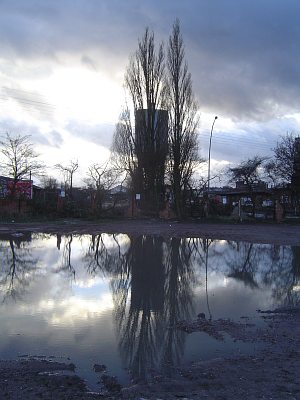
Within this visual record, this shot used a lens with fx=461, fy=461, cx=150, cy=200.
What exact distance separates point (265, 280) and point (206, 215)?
115 feet

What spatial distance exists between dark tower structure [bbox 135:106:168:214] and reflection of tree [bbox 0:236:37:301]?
2686 cm

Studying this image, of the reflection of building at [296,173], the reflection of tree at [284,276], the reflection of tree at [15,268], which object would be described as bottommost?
the reflection of tree at [284,276]

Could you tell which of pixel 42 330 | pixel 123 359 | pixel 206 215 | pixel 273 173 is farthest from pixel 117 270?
pixel 273 173

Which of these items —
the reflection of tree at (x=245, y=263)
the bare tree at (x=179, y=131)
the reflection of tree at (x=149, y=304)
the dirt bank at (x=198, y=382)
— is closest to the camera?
the dirt bank at (x=198, y=382)

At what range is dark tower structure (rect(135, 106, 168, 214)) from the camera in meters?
47.4

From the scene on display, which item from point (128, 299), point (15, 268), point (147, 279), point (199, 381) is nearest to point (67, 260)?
point (15, 268)

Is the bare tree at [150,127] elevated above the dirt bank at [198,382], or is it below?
above

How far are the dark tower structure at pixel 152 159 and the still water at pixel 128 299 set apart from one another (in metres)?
27.5

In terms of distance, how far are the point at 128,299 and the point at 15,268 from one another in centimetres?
547

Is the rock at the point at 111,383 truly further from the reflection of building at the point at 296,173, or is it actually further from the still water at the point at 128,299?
the reflection of building at the point at 296,173

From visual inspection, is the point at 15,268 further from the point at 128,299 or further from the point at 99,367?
the point at 99,367

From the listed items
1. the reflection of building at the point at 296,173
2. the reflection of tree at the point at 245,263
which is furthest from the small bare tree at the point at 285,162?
the reflection of tree at the point at 245,263

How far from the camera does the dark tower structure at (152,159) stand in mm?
47406

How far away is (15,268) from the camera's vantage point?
13.9m
